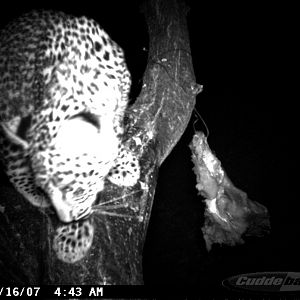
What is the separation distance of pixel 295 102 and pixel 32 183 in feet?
7.53

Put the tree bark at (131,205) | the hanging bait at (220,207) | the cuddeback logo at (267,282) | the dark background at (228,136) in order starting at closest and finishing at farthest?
the tree bark at (131,205) < the cuddeback logo at (267,282) < the hanging bait at (220,207) < the dark background at (228,136)

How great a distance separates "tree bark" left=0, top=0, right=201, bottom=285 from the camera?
44.4 inches

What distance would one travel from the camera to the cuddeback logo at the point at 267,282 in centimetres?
152

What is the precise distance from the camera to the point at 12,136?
1.17 metres

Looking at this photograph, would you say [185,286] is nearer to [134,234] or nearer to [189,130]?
[134,234]

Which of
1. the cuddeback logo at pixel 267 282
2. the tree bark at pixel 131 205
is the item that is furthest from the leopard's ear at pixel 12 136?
the cuddeback logo at pixel 267 282

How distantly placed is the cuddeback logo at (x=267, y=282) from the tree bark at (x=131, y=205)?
65cm

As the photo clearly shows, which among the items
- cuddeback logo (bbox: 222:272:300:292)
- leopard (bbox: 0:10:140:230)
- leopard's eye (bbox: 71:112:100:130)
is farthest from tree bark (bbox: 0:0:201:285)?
cuddeback logo (bbox: 222:272:300:292)

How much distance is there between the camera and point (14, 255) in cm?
133

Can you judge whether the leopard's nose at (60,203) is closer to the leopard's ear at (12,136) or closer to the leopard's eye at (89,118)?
the leopard's ear at (12,136)

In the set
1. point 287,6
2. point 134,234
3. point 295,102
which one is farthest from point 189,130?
point 287,6

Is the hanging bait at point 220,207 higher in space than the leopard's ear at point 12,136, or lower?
lower

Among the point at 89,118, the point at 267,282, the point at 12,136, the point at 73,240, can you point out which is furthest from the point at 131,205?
the point at 267,282

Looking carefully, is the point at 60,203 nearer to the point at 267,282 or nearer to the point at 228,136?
the point at 267,282
